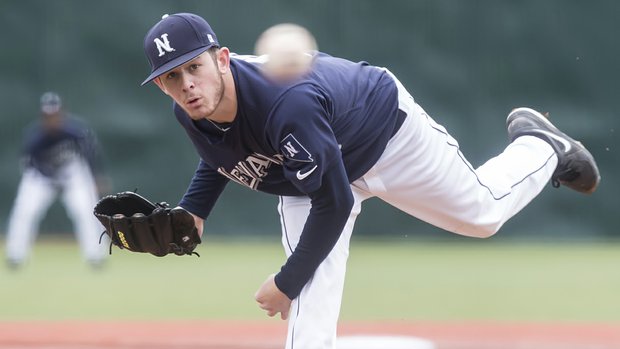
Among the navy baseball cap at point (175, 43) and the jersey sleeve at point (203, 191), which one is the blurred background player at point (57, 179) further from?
the navy baseball cap at point (175, 43)

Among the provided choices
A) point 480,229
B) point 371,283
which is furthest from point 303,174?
point 371,283

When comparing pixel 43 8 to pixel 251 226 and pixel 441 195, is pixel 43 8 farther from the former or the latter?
pixel 441 195

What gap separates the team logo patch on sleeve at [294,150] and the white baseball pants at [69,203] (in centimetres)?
602

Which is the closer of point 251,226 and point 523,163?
point 523,163

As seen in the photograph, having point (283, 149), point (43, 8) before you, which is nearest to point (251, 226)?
point (43, 8)

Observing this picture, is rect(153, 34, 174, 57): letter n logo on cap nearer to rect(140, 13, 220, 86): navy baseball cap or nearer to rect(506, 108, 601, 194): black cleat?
rect(140, 13, 220, 86): navy baseball cap

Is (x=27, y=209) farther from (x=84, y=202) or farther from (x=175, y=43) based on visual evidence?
(x=175, y=43)

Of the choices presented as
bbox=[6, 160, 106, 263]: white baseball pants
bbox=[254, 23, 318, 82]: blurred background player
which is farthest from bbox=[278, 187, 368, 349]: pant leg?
bbox=[6, 160, 106, 263]: white baseball pants

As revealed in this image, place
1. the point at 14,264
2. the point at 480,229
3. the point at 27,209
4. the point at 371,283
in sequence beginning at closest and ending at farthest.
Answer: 1. the point at 480,229
2. the point at 371,283
3. the point at 14,264
4. the point at 27,209

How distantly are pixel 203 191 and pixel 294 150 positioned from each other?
0.79 meters

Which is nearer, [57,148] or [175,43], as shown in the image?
[175,43]

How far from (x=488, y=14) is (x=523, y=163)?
635 cm

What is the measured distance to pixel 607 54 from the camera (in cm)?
955

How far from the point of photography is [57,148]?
346 inches
